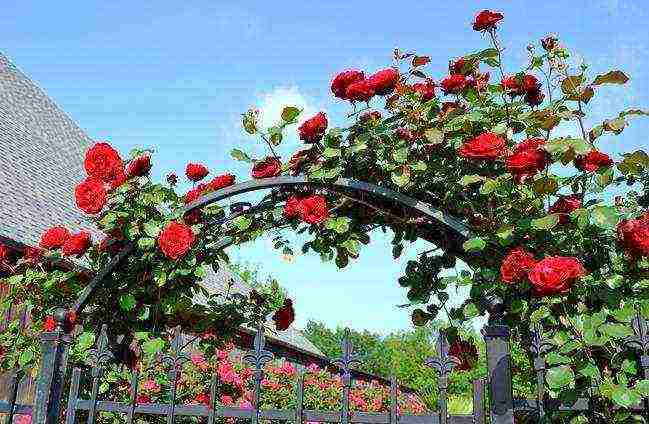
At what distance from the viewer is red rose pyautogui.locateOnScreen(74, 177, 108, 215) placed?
3.80 m

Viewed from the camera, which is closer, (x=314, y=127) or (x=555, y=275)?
(x=555, y=275)

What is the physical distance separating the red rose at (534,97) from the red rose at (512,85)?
40 mm

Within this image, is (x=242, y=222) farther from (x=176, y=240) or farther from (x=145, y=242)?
(x=145, y=242)

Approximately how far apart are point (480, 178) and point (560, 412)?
1.13m

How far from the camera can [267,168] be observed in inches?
151

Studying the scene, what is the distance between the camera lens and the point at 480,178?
3316 mm

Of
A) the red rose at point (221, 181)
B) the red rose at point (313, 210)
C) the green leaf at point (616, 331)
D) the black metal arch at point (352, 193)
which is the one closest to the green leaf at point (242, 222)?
the black metal arch at point (352, 193)

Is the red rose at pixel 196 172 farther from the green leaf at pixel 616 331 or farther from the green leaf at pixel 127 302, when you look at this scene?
the green leaf at pixel 616 331

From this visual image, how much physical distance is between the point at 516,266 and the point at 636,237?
1.80 ft

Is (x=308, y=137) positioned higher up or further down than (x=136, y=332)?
higher up

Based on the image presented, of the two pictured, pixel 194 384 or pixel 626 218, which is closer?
pixel 626 218

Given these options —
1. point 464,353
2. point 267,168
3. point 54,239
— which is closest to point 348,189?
point 267,168

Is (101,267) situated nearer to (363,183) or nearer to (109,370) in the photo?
(109,370)

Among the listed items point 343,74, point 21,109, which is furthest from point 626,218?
point 21,109
